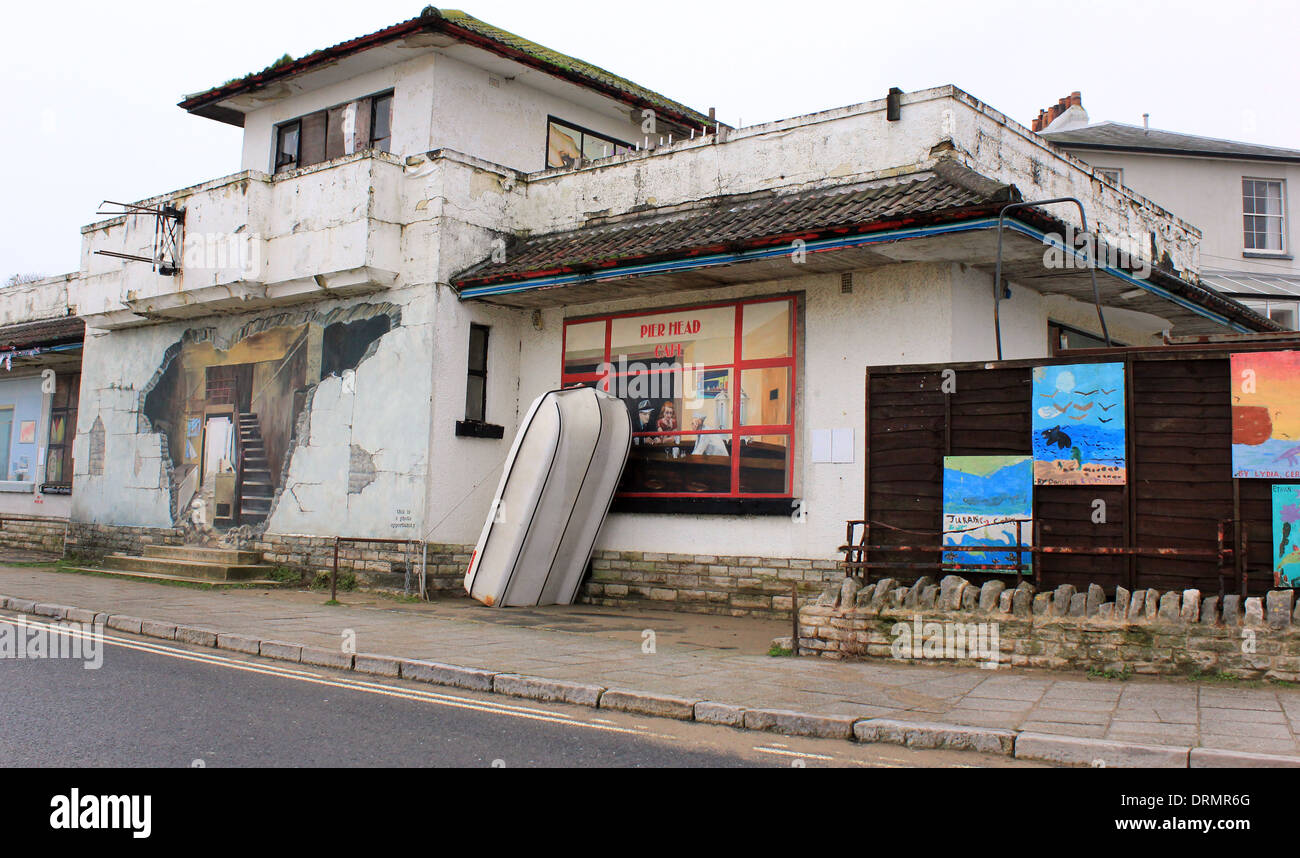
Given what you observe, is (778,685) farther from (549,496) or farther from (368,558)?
(368,558)

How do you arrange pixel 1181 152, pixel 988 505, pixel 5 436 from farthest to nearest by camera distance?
pixel 1181 152
pixel 5 436
pixel 988 505

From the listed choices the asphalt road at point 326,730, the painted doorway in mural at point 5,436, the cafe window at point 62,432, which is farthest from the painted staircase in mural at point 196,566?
the painted doorway in mural at point 5,436

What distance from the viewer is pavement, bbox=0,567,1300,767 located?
21.5 ft

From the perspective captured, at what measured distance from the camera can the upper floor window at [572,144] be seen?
18.6 meters

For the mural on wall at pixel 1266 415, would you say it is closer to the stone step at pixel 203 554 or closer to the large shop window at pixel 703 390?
the large shop window at pixel 703 390

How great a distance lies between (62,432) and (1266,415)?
22.7 meters

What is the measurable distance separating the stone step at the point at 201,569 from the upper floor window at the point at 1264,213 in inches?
1111

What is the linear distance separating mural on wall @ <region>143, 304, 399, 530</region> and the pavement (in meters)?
4.46

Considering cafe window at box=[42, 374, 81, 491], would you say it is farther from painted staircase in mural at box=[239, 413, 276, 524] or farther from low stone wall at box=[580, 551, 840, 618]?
low stone wall at box=[580, 551, 840, 618]

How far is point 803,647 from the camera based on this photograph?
9.89 m

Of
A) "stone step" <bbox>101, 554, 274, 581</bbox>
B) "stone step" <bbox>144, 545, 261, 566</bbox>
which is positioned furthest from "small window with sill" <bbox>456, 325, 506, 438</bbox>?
"stone step" <bbox>144, 545, 261, 566</bbox>

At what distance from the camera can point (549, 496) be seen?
13820mm

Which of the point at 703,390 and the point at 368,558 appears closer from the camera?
the point at 703,390

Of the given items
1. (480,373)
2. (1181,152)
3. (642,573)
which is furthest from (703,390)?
(1181,152)
